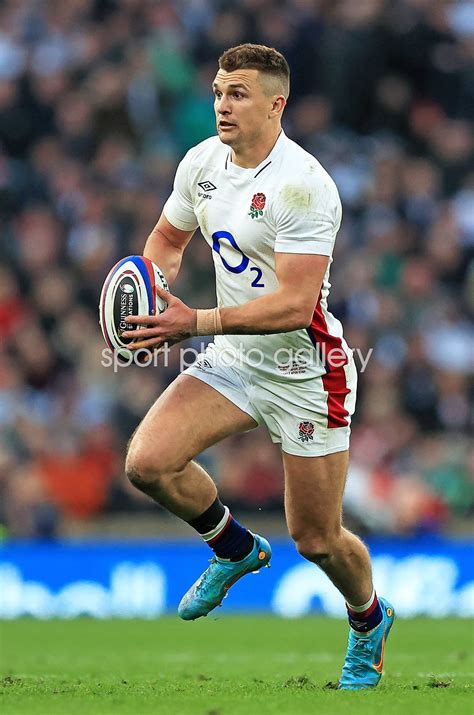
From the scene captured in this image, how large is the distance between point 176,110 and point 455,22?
3.84m

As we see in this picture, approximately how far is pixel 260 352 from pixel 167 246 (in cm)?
85

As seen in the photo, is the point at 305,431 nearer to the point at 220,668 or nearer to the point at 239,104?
the point at 239,104

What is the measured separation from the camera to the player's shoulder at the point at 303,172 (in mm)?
7031

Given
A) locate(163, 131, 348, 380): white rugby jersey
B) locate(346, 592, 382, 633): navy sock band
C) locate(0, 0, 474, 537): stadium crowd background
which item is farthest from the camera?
locate(0, 0, 474, 537): stadium crowd background

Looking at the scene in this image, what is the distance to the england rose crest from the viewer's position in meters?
7.06

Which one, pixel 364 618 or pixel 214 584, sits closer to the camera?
pixel 214 584

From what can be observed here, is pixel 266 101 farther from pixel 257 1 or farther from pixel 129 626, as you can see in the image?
pixel 257 1

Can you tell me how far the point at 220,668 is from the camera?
30.3 feet

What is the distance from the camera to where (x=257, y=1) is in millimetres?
17797

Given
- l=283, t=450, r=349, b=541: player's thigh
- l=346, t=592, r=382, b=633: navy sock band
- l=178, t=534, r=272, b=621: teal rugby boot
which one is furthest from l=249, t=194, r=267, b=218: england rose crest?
l=346, t=592, r=382, b=633: navy sock band

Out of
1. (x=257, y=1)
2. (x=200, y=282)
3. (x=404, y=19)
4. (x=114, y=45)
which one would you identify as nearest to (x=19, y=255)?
(x=200, y=282)

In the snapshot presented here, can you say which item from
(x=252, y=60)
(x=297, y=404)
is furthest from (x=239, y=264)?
(x=252, y=60)

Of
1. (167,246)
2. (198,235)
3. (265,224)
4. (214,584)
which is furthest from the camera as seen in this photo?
(198,235)

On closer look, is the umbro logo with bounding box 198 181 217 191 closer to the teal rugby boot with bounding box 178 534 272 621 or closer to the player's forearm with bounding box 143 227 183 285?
the player's forearm with bounding box 143 227 183 285
